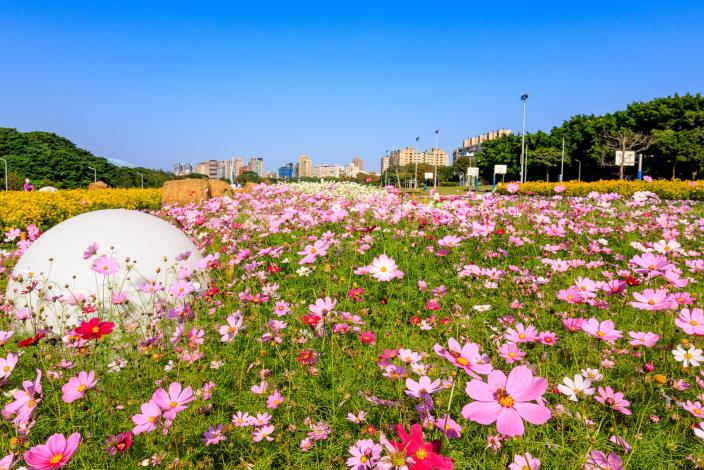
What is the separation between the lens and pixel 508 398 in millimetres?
912

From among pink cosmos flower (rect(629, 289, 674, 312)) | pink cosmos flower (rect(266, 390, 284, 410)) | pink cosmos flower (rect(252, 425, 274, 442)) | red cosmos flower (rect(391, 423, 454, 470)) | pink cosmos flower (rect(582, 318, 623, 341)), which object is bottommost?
pink cosmos flower (rect(252, 425, 274, 442))

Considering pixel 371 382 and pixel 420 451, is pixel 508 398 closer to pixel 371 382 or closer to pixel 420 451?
pixel 420 451

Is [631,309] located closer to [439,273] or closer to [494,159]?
[439,273]

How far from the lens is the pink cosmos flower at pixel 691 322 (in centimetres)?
148

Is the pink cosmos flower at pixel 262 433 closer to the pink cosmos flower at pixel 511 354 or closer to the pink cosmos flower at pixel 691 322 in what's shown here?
the pink cosmos flower at pixel 511 354

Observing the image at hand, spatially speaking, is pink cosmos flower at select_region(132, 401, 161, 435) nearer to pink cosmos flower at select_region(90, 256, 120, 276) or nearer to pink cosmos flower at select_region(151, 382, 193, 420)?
pink cosmos flower at select_region(151, 382, 193, 420)

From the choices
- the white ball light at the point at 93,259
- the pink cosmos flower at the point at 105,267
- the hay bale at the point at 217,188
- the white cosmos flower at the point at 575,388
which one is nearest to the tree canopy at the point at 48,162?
the hay bale at the point at 217,188

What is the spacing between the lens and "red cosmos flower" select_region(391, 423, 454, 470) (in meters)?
0.81

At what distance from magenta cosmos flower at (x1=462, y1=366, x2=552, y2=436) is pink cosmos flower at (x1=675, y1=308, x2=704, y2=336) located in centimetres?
98

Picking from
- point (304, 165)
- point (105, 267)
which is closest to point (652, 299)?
point (105, 267)

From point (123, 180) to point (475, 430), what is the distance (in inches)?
3617

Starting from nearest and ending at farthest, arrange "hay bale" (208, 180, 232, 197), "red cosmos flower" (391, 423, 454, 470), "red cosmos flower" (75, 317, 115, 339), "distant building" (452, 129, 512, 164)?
"red cosmos flower" (391, 423, 454, 470)
"red cosmos flower" (75, 317, 115, 339)
"hay bale" (208, 180, 232, 197)
"distant building" (452, 129, 512, 164)

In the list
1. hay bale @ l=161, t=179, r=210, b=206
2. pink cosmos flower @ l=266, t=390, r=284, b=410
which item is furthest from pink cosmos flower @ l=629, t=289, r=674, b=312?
hay bale @ l=161, t=179, r=210, b=206

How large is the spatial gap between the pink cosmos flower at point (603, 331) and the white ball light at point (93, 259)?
2624 mm
